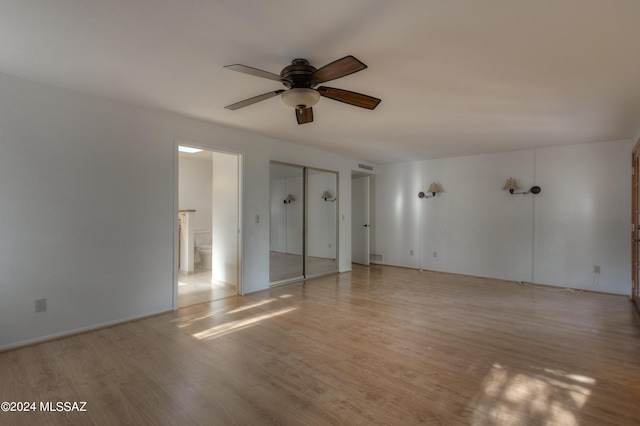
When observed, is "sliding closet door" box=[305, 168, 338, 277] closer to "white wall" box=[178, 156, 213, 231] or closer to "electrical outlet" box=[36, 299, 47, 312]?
"white wall" box=[178, 156, 213, 231]

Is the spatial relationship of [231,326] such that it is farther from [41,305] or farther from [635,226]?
[635,226]

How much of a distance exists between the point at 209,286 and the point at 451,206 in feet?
16.0

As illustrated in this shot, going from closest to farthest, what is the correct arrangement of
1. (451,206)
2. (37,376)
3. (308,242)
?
(37,376)
(308,242)
(451,206)

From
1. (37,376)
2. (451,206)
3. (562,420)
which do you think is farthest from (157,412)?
(451,206)

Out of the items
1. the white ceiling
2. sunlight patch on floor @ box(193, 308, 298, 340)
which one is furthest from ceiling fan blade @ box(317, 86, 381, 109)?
sunlight patch on floor @ box(193, 308, 298, 340)

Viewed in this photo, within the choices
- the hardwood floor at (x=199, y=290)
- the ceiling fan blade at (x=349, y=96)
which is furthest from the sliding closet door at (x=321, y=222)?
the ceiling fan blade at (x=349, y=96)

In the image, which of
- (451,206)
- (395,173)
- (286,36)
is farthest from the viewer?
(395,173)

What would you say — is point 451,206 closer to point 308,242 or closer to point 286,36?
point 308,242

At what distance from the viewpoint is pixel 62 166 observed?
9.65 feet

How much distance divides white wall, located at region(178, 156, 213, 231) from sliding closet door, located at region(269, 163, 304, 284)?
2729 millimetres

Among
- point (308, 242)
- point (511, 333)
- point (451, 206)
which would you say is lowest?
point (511, 333)

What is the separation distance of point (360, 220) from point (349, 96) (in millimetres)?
5060

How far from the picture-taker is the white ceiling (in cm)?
177

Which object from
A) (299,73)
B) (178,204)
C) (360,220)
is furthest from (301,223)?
(299,73)
